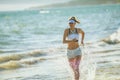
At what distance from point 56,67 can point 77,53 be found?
2845mm

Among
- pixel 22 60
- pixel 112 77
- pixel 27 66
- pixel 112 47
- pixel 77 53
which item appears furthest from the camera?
pixel 112 47

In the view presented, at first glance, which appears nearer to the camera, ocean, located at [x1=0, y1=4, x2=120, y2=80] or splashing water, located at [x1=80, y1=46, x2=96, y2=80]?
splashing water, located at [x1=80, y1=46, x2=96, y2=80]

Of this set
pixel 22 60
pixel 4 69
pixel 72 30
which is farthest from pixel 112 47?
pixel 72 30

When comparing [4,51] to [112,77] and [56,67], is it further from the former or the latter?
[112,77]

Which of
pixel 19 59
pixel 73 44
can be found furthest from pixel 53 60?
pixel 73 44

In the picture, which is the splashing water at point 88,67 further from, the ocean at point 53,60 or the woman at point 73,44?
the woman at point 73,44

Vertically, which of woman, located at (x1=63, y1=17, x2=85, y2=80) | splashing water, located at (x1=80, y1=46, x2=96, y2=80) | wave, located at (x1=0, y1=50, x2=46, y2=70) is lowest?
splashing water, located at (x1=80, y1=46, x2=96, y2=80)

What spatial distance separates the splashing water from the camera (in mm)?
8969

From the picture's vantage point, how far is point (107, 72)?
920 cm

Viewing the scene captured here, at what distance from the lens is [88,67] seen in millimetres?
9992

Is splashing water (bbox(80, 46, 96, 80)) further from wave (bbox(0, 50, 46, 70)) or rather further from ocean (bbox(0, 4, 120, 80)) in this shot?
wave (bbox(0, 50, 46, 70))

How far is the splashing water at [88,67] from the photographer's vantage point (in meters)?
8.97

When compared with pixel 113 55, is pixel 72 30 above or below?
above

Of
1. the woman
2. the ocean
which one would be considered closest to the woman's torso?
the woman
